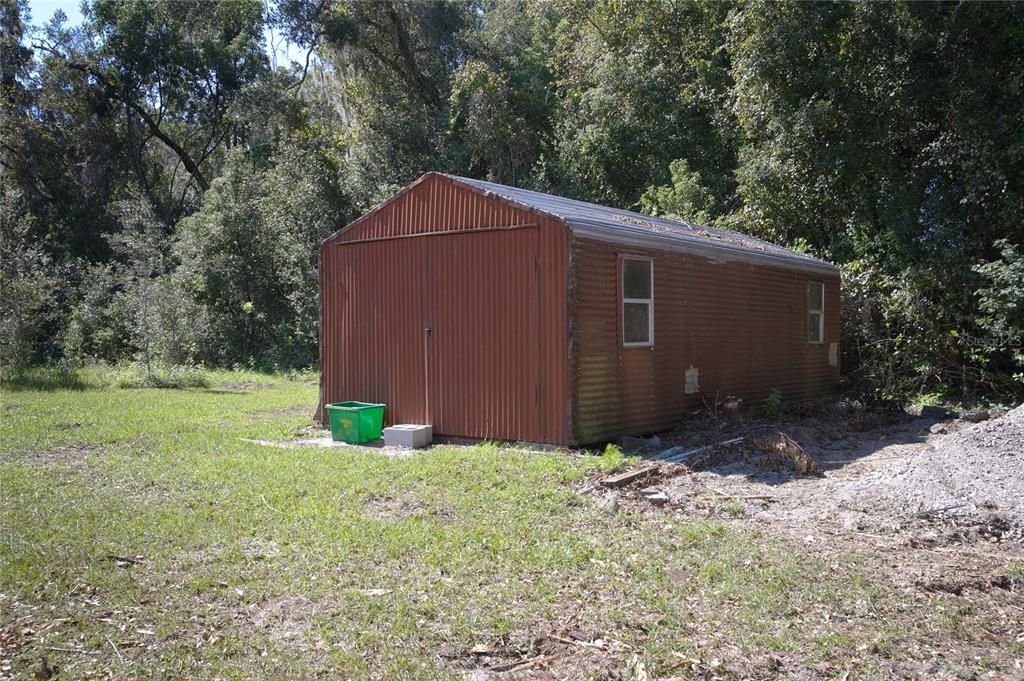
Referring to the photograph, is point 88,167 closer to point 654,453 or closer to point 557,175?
point 557,175

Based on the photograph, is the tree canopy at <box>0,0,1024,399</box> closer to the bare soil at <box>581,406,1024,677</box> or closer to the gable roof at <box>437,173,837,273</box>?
the gable roof at <box>437,173,837,273</box>

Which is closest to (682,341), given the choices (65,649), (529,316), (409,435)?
(529,316)

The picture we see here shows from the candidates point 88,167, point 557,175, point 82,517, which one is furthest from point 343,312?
point 88,167

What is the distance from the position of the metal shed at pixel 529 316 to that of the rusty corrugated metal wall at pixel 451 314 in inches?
0.7

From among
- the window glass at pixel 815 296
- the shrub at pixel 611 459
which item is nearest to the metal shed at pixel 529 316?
the shrub at pixel 611 459

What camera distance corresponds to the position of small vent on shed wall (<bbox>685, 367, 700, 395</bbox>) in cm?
1025

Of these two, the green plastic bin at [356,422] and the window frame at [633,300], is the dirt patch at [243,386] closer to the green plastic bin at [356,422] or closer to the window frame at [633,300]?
the green plastic bin at [356,422]

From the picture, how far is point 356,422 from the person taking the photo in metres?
9.76

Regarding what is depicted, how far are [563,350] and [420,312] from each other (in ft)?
7.63

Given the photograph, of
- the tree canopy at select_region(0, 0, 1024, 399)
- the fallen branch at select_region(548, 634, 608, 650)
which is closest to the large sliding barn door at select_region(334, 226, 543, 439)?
the fallen branch at select_region(548, 634, 608, 650)

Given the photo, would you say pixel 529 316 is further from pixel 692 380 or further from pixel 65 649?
pixel 65 649

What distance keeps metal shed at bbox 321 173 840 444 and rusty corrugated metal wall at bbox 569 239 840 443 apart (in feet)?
0.08

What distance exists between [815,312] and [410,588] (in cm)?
1109

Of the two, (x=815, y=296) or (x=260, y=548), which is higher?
(x=815, y=296)
